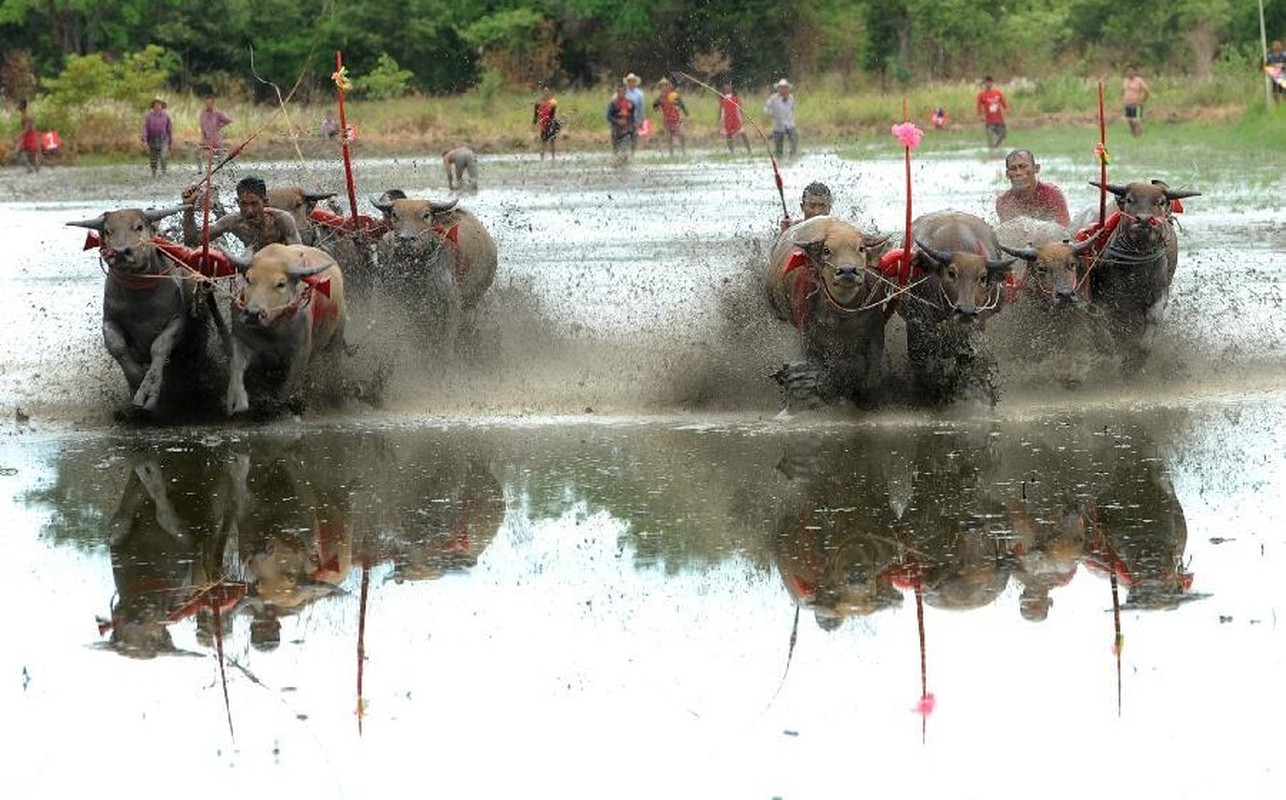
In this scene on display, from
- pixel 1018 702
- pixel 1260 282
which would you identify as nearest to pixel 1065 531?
pixel 1018 702

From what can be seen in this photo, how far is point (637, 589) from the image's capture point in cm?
895

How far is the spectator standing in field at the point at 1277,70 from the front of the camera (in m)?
40.5

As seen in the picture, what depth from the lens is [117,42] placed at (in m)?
60.3

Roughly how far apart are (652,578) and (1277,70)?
3417cm

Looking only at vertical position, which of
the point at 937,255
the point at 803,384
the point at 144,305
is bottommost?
the point at 803,384

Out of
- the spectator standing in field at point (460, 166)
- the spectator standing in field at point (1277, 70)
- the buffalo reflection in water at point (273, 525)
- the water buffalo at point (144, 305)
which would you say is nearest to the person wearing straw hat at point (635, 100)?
the spectator standing in field at point (460, 166)

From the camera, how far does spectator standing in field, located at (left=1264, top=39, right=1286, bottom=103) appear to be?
133 ft

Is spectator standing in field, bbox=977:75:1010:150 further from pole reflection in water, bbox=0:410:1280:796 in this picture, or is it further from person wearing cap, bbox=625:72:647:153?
pole reflection in water, bbox=0:410:1280:796

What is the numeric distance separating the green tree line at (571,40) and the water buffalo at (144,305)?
44.4 m

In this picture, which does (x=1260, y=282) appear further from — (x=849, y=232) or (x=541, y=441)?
(x=541, y=441)

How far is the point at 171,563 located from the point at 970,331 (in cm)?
545

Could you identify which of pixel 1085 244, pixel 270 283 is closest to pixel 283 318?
pixel 270 283

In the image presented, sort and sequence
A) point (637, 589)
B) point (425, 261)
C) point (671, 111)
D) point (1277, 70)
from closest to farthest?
point (637, 589), point (425, 261), point (1277, 70), point (671, 111)

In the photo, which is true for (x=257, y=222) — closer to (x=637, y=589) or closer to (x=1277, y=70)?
(x=637, y=589)
